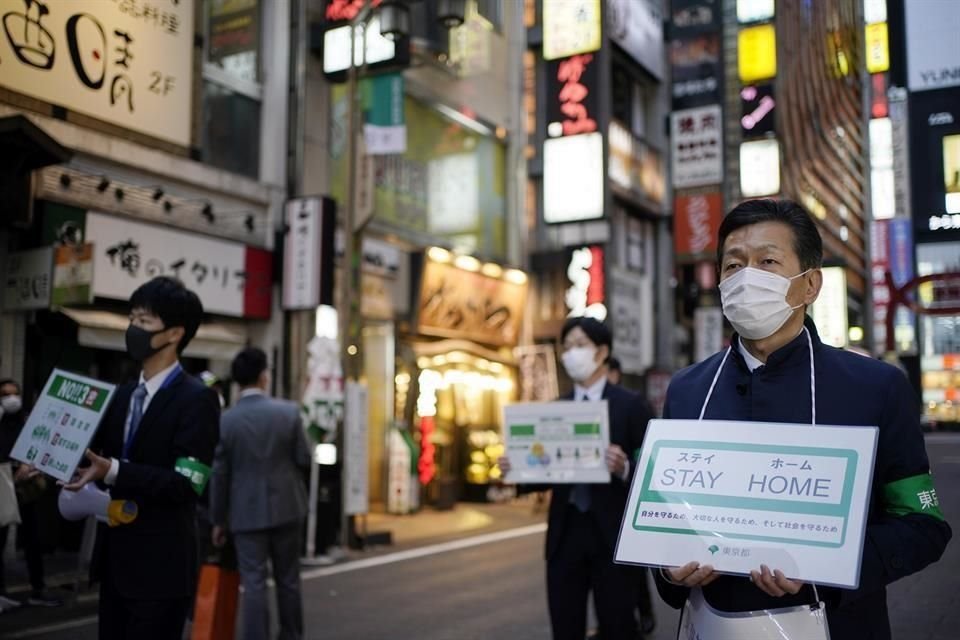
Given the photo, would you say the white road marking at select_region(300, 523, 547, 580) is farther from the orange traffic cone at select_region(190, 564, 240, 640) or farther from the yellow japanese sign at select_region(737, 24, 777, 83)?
the yellow japanese sign at select_region(737, 24, 777, 83)

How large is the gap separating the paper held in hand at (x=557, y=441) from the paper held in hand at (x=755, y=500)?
2588 mm

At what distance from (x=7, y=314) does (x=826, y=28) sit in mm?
9158

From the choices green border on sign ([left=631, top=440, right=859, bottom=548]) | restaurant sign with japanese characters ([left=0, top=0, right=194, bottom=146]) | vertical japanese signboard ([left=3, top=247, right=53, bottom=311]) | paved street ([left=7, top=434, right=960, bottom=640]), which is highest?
restaurant sign with japanese characters ([left=0, top=0, right=194, bottom=146])

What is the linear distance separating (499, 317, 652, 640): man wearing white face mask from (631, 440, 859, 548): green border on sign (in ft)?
7.81

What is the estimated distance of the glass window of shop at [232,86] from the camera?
1413cm

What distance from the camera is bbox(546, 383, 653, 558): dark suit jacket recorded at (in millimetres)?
4973

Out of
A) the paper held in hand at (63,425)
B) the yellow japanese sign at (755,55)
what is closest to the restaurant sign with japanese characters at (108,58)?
the paper held in hand at (63,425)

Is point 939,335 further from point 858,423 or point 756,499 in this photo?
point 756,499

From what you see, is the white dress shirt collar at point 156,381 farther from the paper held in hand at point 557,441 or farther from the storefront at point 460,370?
the storefront at point 460,370

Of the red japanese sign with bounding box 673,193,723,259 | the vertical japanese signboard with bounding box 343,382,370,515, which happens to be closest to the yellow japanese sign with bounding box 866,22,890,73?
A: the vertical japanese signboard with bounding box 343,382,370,515

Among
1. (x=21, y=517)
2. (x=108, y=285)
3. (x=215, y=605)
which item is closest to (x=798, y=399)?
(x=215, y=605)

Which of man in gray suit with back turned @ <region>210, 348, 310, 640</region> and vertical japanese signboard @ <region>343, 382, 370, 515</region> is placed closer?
man in gray suit with back turned @ <region>210, 348, 310, 640</region>

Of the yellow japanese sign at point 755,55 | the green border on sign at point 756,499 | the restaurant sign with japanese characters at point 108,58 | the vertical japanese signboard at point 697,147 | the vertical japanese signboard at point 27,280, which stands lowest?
the green border on sign at point 756,499

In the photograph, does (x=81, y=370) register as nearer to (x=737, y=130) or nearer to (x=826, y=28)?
(x=826, y=28)
